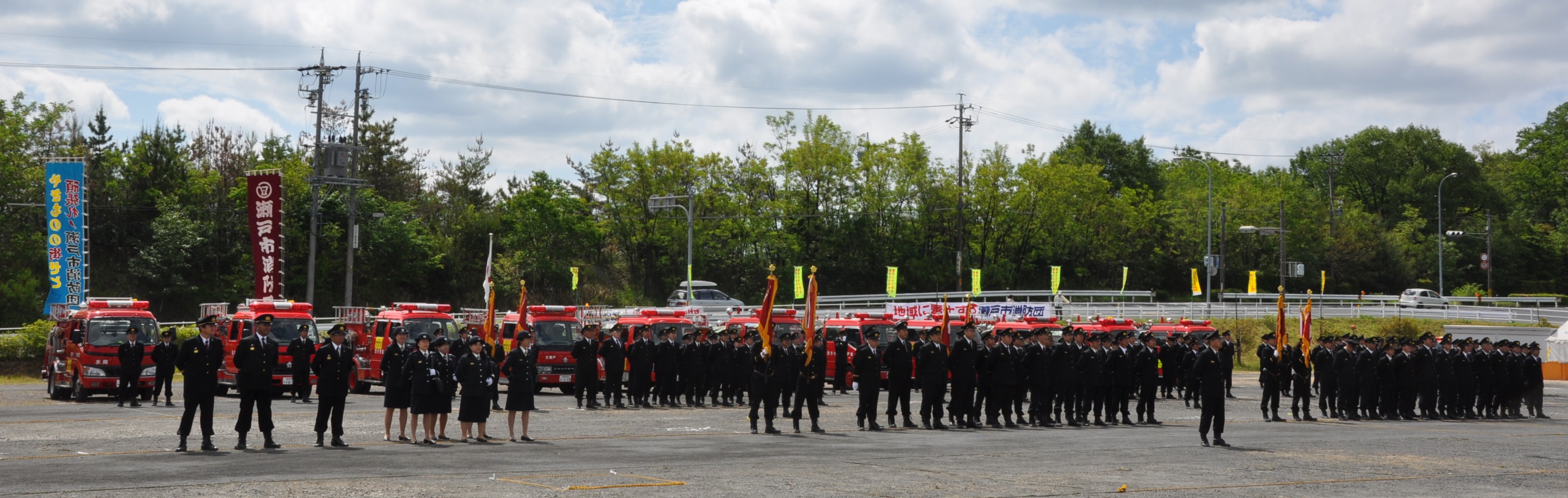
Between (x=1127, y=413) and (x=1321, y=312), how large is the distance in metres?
29.6

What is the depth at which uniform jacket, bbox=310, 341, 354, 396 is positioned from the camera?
1509 centimetres

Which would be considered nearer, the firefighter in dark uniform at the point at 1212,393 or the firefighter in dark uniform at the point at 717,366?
the firefighter in dark uniform at the point at 1212,393

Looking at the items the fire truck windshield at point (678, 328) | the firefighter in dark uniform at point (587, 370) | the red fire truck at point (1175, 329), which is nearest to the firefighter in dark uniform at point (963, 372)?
the firefighter in dark uniform at point (587, 370)

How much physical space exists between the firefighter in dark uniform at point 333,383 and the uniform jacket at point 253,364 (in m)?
0.68

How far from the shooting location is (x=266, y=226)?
3741 cm

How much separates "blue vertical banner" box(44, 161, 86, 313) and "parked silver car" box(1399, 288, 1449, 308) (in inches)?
1822

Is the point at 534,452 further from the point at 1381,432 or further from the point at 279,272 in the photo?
the point at 279,272

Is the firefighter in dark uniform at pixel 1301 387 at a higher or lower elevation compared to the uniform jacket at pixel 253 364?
lower

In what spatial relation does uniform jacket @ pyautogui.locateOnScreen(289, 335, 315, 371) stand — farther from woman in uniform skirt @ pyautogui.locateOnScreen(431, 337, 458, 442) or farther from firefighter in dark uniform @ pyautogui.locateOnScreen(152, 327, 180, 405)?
woman in uniform skirt @ pyautogui.locateOnScreen(431, 337, 458, 442)

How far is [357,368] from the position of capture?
1024 inches

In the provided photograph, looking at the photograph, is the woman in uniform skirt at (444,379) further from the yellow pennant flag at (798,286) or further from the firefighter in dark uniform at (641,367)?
the yellow pennant flag at (798,286)

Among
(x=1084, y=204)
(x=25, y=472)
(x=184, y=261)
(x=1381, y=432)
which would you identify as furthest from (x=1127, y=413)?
(x=1084, y=204)

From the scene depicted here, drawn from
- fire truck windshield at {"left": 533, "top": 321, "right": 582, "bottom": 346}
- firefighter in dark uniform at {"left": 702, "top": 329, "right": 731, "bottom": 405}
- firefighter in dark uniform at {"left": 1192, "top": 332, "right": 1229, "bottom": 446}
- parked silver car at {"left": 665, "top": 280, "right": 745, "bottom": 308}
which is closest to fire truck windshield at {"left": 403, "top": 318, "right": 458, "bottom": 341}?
fire truck windshield at {"left": 533, "top": 321, "right": 582, "bottom": 346}

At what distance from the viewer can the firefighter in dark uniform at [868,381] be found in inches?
706
